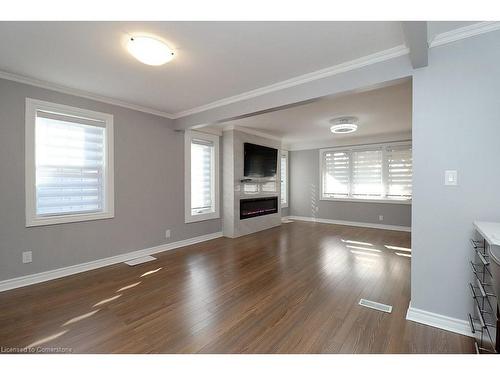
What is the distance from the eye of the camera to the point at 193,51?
2.21 metres

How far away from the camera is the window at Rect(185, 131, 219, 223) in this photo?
15.2 ft

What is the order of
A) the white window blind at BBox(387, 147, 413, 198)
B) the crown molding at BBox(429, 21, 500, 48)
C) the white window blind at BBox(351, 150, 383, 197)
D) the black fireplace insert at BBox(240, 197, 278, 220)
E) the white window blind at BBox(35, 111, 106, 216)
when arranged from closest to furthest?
the crown molding at BBox(429, 21, 500, 48) → the white window blind at BBox(35, 111, 106, 216) → the black fireplace insert at BBox(240, 197, 278, 220) → the white window blind at BBox(387, 147, 413, 198) → the white window blind at BBox(351, 150, 383, 197)

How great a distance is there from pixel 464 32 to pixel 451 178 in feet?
3.66

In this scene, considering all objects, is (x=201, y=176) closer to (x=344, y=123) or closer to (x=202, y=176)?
(x=202, y=176)

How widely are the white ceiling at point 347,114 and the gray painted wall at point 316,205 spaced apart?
2.84ft

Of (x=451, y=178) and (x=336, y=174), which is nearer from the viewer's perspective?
(x=451, y=178)

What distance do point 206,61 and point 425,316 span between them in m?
3.07

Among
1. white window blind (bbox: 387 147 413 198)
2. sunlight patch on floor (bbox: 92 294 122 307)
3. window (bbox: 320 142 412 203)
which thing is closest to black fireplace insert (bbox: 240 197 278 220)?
window (bbox: 320 142 412 203)

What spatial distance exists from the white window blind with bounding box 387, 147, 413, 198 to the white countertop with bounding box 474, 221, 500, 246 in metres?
4.63

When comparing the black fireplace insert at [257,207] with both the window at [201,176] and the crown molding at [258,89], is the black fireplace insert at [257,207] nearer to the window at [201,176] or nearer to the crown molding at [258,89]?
the window at [201,176]

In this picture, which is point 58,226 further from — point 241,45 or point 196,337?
point 241,45

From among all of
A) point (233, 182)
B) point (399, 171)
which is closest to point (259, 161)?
point (233, 182)

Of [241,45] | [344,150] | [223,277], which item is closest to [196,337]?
[223,277]

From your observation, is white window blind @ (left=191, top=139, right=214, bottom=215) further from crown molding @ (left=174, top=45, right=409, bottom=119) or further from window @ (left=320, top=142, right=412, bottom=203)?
window @ (left=320, top=142, right=412, bottom=203)
